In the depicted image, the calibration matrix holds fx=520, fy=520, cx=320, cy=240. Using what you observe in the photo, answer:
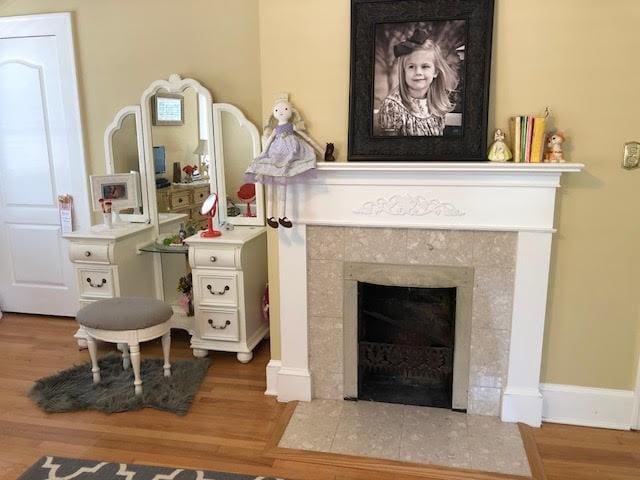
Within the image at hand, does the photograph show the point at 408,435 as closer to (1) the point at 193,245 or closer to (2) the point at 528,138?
(2) the point at 528,138

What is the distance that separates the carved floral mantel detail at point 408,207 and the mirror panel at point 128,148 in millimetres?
1727

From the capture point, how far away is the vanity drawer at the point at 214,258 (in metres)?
3.00

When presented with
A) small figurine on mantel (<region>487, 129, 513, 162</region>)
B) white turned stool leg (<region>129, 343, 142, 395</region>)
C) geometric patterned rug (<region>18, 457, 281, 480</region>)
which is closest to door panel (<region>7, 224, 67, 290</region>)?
white turned stool leg (<region>129, 343, 142, 395</region>)

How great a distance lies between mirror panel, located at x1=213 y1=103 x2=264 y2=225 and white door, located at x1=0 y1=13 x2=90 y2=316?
1.07 metres

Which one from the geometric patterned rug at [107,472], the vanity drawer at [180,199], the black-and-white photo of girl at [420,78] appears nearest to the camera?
the geometric patterned rug at [107,472]

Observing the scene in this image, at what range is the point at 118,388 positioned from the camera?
9.34ft

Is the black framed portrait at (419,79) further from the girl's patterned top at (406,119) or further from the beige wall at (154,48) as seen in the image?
the beige wall at (154,48)

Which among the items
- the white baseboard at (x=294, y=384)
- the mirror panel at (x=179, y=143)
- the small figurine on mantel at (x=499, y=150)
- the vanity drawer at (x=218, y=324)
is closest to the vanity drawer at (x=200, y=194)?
the mirror panel at (x=179, y=143)

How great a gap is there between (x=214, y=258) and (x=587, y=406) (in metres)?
2.08

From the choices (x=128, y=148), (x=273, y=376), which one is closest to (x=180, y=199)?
(x=128, y=148)

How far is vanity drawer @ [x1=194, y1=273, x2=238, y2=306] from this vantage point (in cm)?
306

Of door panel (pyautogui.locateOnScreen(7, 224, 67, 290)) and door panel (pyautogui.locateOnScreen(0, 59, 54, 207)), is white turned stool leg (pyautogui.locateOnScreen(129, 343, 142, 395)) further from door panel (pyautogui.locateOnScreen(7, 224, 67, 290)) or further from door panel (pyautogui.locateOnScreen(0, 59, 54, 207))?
door panel (pyautogui.locateOnScreen(0, 59, 54, 207))

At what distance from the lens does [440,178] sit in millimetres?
2342

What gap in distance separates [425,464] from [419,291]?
85 centimetres
